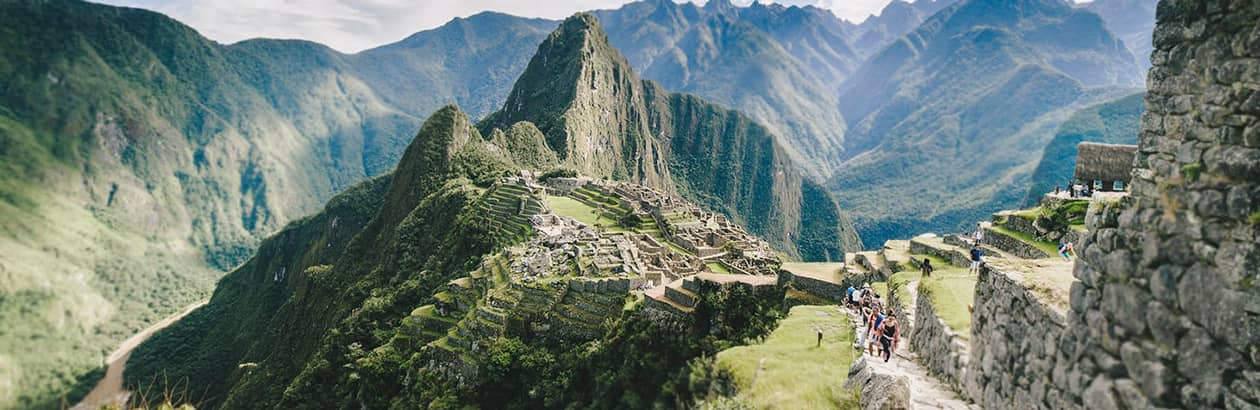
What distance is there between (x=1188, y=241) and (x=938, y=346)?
23.1 feet

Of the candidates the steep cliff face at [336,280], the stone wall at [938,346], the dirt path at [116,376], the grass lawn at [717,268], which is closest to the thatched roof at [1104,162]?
the stone wall at [938,346]

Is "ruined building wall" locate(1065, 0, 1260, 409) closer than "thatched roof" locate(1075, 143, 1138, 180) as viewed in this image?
Yes

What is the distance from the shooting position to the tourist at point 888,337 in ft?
41.7

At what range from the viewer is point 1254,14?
4.65 meters

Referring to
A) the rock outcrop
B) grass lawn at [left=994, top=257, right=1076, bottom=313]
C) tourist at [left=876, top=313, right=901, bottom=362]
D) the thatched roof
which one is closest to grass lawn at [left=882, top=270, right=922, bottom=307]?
tourist at [left=876, top=313, right=901, bottom=362]

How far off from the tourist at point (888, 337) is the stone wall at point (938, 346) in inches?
21.3

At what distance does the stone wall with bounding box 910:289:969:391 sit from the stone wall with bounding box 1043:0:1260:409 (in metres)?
4.38

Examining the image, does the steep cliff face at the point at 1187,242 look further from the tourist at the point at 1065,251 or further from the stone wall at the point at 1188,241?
the tourist at the point at 1065,251

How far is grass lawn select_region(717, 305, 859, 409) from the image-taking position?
11.9 m

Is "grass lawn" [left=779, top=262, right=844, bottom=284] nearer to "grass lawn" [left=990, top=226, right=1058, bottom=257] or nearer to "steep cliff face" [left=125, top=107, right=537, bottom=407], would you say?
"grass lawn" [left=990, top=226, right=1058, bottom=257]

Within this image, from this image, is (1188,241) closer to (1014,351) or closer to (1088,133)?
(1014,351)

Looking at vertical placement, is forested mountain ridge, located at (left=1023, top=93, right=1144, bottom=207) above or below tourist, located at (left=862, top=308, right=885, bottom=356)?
above

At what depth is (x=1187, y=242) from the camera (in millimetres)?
4840

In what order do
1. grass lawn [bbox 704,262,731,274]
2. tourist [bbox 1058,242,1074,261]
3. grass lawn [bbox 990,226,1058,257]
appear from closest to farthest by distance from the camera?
tourist [bbox 1058,242,1074,261], grass lawn [bbox 990,226,1058,257], grass lawn [bbox 704,262,731,274]
